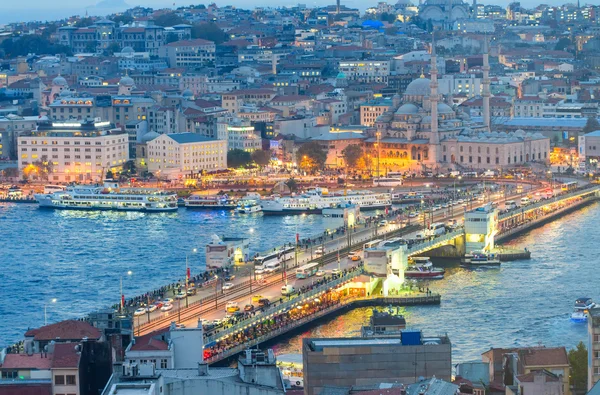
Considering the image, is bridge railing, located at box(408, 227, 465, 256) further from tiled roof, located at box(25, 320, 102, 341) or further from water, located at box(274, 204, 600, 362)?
tiled roof, located at box(25, 320, 102, 341)

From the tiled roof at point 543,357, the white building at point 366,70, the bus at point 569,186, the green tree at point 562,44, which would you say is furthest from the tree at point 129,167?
the green tree at point 562,44

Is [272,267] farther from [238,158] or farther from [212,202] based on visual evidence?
[238,158]

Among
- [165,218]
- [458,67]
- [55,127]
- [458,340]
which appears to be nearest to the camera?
[458,340]

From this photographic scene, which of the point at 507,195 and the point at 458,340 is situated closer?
the point at 458,340

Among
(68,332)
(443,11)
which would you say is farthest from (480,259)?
(443,11)

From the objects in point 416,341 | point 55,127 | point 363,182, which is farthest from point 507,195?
point 416,341

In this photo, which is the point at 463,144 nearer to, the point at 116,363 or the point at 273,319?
the point at 273,319

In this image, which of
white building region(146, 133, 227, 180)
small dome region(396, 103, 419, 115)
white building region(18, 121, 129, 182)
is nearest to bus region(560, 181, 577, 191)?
small dome region(396, 103, 419, 115)
